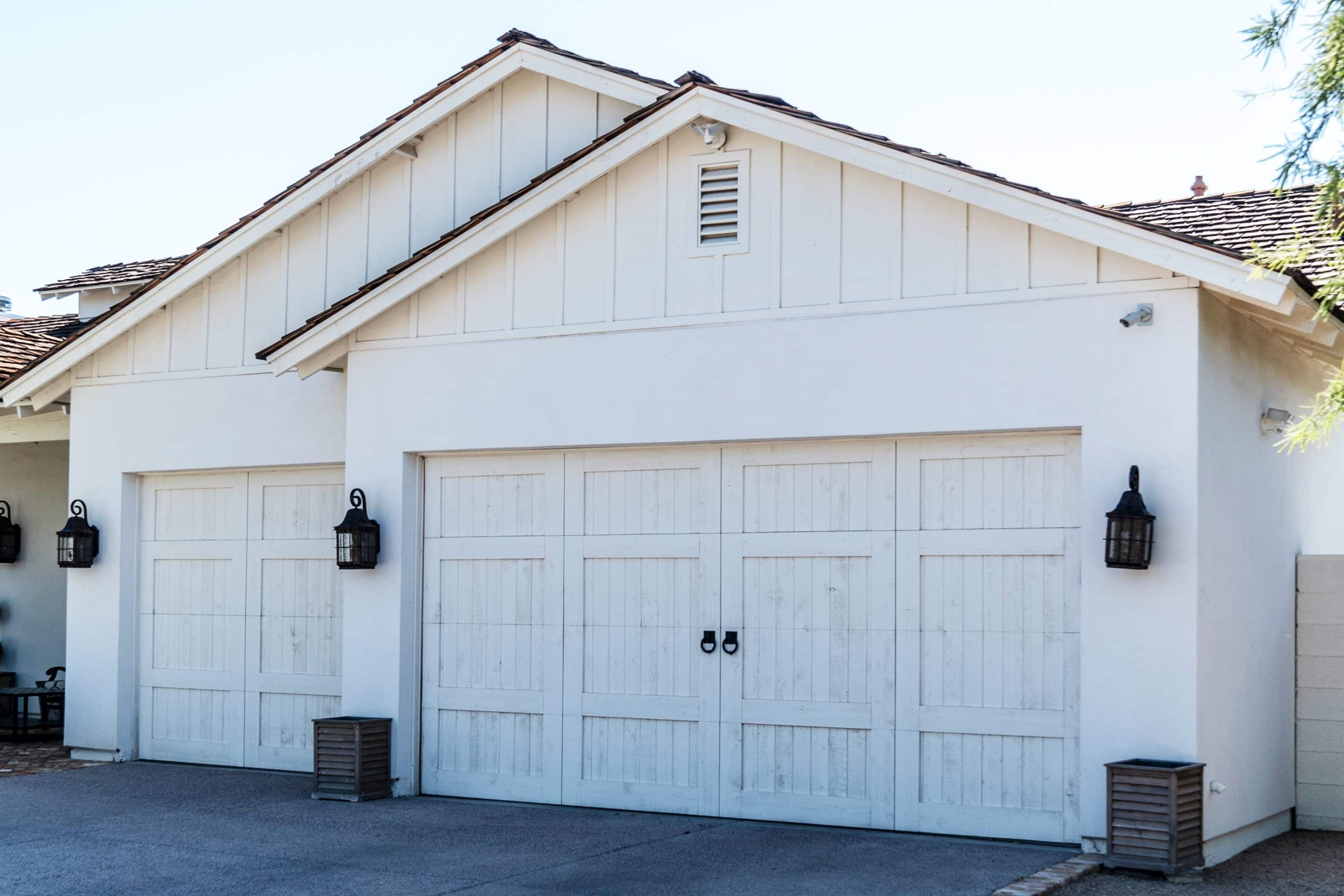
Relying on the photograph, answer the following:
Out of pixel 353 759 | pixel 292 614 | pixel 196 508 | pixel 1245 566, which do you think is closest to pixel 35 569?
pixel 196 508

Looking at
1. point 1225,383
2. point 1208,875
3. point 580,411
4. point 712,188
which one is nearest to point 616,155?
point 712,188

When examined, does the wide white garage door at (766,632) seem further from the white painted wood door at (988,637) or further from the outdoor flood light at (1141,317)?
the outdoor flood light at (1141,317)

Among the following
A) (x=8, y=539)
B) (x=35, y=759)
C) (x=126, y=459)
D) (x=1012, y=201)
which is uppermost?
(x=1012, y=201)

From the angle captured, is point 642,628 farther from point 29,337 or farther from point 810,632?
point 29,337

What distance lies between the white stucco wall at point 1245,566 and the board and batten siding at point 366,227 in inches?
191

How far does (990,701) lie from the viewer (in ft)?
27.9

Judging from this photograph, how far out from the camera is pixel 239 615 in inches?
470

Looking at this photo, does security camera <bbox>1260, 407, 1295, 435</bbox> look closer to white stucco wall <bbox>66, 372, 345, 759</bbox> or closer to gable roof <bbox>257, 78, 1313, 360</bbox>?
gable roof <bbox>257, 78, 1313, 360</bbox>

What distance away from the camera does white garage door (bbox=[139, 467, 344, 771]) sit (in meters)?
11.6

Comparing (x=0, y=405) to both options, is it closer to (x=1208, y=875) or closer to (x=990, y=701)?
(x=990, y=701)

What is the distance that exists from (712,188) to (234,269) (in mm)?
4859

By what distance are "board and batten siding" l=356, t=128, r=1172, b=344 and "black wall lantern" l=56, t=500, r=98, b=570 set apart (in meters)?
3.68

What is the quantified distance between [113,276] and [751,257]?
8.82 meters

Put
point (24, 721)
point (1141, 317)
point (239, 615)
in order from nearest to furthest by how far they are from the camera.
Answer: point (1141, 317) → point (239, 615) → point (24, 721)
